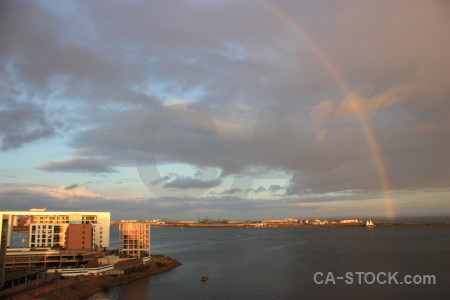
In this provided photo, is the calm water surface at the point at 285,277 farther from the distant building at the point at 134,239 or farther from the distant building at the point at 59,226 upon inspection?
the distant building at the point at 59,226

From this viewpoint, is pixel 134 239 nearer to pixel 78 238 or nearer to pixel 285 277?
pixel 78 238

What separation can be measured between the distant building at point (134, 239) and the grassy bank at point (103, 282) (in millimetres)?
1592

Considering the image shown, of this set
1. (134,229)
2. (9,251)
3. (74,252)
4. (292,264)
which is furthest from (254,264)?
(9,251)

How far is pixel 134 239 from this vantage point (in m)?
23.4

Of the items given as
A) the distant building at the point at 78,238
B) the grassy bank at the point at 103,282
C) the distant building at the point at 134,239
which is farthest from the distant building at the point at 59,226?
the grassy bank at the point at 103,282

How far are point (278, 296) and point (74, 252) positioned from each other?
12.4 metres

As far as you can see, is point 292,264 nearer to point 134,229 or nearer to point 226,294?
point 226,294

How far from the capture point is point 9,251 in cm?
2112

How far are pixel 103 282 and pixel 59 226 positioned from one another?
13280mm

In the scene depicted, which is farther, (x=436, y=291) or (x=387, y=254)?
(x=387, y=254)

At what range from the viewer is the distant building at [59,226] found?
26891mm

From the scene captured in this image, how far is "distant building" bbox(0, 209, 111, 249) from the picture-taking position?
26891 millimetres

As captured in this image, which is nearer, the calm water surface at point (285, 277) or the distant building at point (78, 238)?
the calm water surface at point (285, 277)

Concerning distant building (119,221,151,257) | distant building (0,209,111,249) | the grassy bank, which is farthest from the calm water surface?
distant building (0,209,111,249)
